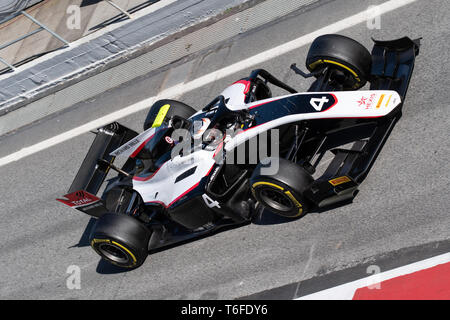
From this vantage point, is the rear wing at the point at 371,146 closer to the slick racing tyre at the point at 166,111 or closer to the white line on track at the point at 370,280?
the white line on track at the point at 370,280

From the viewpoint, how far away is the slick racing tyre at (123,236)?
23.2 ft

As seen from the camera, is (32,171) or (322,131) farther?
(32,171)

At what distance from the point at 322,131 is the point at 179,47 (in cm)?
482

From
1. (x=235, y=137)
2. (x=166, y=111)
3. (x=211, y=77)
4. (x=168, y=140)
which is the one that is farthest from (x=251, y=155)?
(x=211, y=77)

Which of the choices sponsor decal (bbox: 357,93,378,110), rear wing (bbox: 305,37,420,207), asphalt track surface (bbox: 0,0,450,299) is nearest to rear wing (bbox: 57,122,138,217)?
asphalt track surface (bbox: 0,0,450,299)

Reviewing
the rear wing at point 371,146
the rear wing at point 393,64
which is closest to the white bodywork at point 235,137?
the rear wing at point 371,146

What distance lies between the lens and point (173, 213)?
7.10m

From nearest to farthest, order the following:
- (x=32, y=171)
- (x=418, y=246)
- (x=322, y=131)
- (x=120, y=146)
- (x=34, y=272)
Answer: (x=418, y=246) < (x=322, y=131) < (x=120, y=146) < (x=34, y=272) < (x=32, y=171)

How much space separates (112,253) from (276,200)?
256 cm

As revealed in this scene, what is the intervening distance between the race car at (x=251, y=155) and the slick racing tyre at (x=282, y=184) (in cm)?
1

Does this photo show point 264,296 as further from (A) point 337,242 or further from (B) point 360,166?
(B) point 360,166

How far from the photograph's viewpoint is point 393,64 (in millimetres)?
6984

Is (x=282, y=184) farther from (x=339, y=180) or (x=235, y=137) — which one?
(x=235, y=137)

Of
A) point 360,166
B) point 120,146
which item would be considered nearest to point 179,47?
point 120,146
